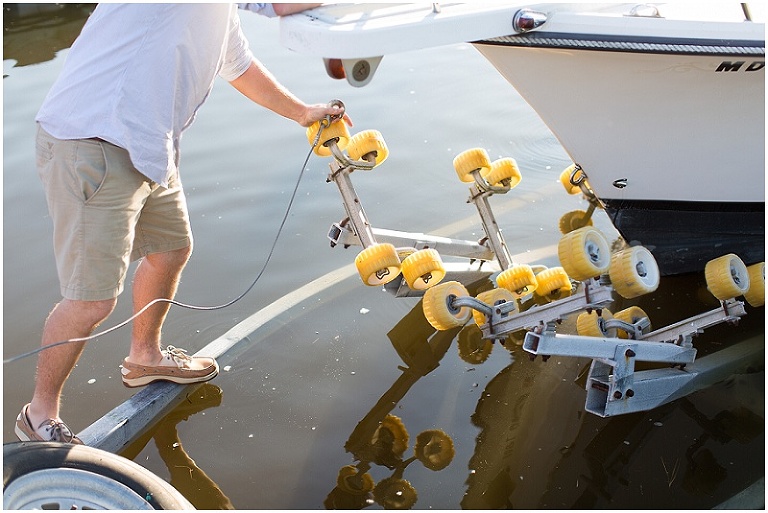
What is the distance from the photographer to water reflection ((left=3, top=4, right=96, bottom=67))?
8688 mm

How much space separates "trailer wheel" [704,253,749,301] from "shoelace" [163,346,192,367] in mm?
2307

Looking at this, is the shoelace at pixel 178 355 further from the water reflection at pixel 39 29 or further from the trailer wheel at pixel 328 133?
the water reflection at pixel 39 29

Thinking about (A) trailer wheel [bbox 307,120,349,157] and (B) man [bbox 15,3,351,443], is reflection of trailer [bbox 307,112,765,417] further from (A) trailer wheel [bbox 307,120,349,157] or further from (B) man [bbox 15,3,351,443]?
(B) man [bbox 15,3,351,443]

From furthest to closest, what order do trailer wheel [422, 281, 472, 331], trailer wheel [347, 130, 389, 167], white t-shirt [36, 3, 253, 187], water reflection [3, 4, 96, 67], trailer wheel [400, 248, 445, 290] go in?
1. water reflection [3, 4, 96, 67]
2. trailer wheel [347, 130, 389, 167]
3. trailer wheel [400, 248, 445, 290]
4. trailer wheel [422, 281, 472, 331]
5. white t-shirt [36, 3, 253, 187]

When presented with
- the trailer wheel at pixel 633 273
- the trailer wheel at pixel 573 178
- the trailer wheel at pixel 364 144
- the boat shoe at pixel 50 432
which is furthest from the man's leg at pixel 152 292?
the trailer wheel at pixel 573 178

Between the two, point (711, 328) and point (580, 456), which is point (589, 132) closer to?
point (711, 328)

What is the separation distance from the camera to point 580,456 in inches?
138

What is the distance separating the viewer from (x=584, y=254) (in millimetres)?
3383

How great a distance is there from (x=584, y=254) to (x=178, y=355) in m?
1.85

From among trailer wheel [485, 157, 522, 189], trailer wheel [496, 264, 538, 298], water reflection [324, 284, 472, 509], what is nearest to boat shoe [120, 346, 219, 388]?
water reflection [324, 284, 472, 509]

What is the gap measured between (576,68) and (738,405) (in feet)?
5.49

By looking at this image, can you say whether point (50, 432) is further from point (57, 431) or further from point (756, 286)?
point (756, 286)

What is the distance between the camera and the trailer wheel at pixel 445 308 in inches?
143

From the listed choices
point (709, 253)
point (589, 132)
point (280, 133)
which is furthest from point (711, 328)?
point (280, 133)
